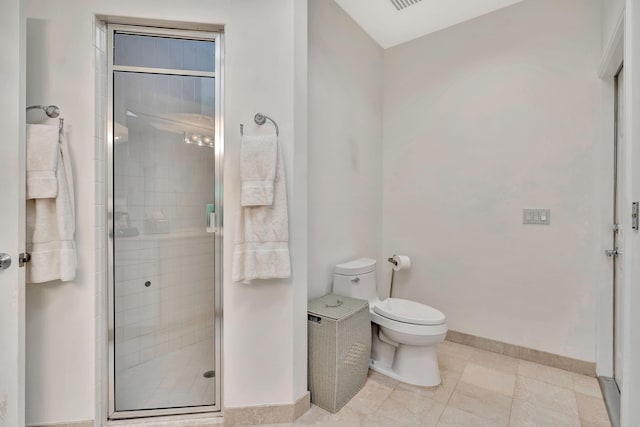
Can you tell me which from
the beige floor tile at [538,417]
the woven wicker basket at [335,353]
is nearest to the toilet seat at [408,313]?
the woven wicker basket at [335,353]

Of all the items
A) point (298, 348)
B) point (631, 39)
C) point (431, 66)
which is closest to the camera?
point (631, 39)

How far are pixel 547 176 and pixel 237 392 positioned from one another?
2.50 metres

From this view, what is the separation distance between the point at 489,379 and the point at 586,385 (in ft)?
1.95

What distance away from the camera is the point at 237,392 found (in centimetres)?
155

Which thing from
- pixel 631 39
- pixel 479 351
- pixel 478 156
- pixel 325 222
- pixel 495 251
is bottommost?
pixel 479 351

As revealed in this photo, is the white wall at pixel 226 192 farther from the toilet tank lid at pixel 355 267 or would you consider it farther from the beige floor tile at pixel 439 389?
the beige floor tile at pixel 439 389

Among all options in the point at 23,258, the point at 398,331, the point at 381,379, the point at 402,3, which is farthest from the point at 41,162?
the point at 402,3

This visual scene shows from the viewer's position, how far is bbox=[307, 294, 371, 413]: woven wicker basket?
1.68 meters

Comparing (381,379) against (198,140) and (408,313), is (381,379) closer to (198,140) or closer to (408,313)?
(408,313)

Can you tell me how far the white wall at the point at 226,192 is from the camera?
1403 mm

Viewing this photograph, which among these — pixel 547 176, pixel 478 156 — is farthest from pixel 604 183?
pixel 478 156

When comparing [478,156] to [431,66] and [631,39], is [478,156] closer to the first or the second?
[431,66]

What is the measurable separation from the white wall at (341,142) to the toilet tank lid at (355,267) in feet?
0.26

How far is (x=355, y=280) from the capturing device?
2176 mm
